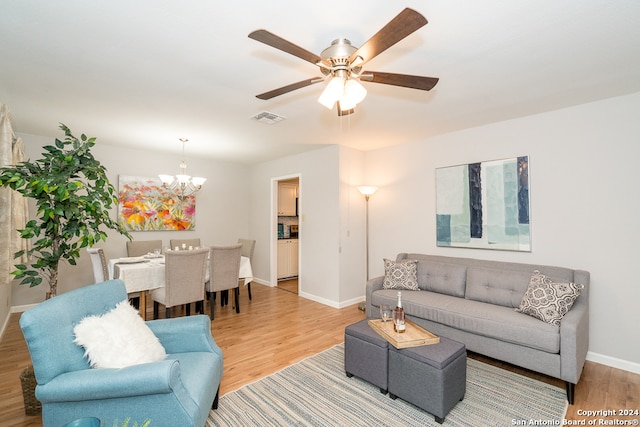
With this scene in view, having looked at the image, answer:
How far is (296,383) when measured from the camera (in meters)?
2.45

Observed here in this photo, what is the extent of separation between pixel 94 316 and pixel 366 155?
13.6ft

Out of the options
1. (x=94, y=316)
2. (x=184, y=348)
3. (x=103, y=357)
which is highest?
(x=94, y=316)

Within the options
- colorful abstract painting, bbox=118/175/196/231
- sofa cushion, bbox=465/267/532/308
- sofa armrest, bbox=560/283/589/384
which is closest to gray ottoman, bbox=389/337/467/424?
sofa armrest, bbox=560/283/589/384

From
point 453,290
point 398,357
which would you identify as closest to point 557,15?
point 398,357

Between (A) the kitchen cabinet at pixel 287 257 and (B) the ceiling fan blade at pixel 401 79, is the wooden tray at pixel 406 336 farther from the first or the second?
(A) the kitchen cabinet at pixel 287 257

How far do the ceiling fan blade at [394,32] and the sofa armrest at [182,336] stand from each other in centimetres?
197

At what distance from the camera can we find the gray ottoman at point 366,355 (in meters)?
2.28

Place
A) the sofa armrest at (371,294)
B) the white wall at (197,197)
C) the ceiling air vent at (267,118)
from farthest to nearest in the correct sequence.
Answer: the white wall at (197,197), the sofa armrest at (371,294), the ceiling air vent at (267,118)

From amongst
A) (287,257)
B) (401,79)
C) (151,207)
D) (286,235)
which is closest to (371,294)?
(401,79)

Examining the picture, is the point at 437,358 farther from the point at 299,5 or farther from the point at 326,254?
the point at 326,254

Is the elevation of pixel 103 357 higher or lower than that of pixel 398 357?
higher

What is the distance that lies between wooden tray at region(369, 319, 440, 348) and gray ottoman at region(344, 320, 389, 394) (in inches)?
2.3

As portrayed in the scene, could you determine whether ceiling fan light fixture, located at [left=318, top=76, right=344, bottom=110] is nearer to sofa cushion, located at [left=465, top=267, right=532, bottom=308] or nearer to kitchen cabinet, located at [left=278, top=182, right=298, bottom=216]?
sofa cushion, located at [left=465, top=267, right=532, bottom=308]

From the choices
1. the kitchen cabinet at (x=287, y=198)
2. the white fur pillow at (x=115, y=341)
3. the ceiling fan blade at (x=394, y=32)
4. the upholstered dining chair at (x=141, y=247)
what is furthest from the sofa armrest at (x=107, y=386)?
the kitchen cabinet at (x=287, y=198)
